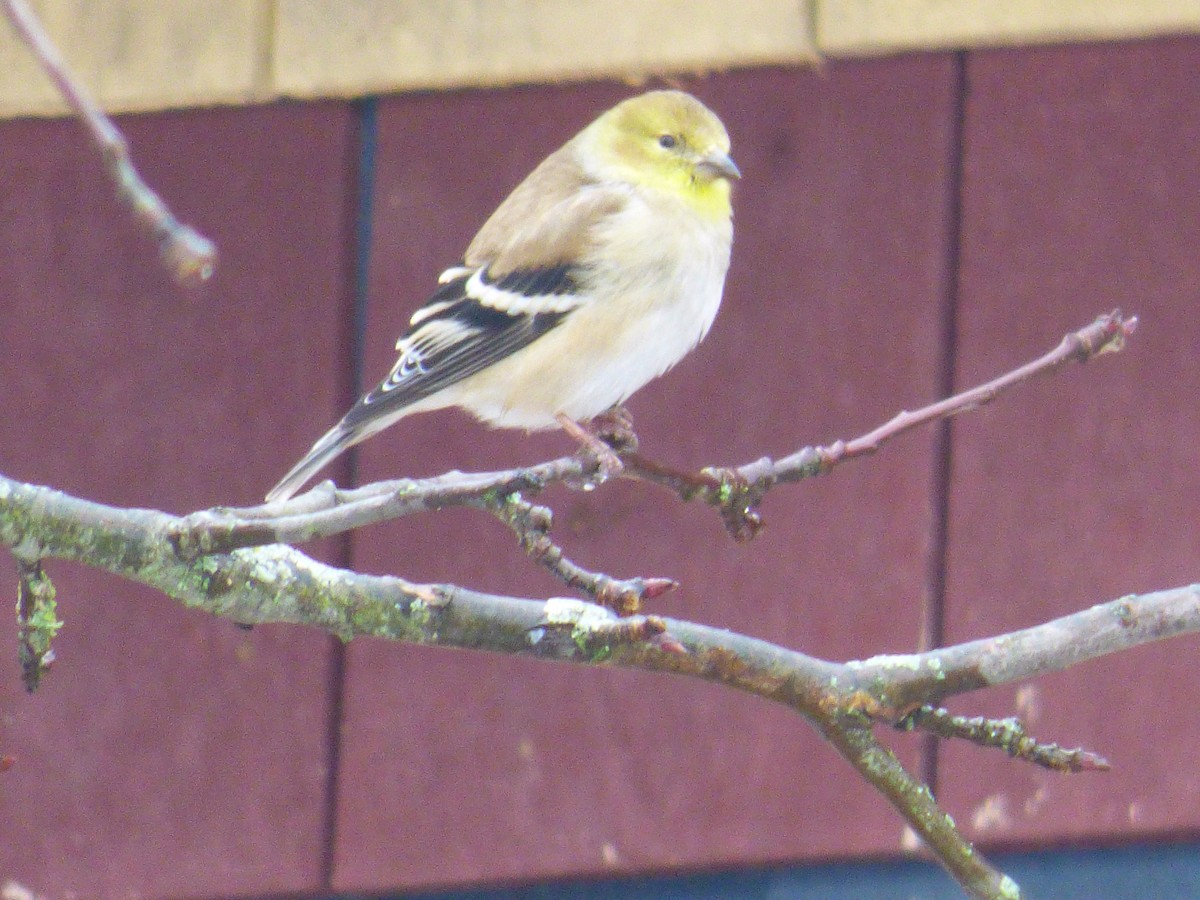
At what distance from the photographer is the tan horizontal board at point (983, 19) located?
3217mm

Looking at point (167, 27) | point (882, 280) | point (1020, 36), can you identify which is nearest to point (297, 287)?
point (167, 27)

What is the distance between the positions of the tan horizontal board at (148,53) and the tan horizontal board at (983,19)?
3.74 feet

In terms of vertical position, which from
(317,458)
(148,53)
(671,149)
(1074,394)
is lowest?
(317,458)

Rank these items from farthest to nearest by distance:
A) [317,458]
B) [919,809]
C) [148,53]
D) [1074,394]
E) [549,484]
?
[1074,394] → [148,53] → [317,458] → [919,809] → [549,484]

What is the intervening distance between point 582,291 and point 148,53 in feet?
3.38

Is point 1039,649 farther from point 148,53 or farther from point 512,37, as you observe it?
point 148,53

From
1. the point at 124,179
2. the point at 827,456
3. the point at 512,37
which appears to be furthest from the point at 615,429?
the point at 124,179

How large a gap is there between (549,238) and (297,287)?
82cm

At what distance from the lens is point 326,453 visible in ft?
8.99

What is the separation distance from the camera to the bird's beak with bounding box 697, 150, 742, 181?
296cm

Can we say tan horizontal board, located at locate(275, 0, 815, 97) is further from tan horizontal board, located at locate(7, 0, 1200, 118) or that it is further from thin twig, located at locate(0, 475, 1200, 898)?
thin twig, located at locate(0, 475, 1200, 898)

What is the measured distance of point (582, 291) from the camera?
293cm

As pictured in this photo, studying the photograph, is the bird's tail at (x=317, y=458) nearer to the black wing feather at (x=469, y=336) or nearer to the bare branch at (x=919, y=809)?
the black wing feather at (x=469, y=336)

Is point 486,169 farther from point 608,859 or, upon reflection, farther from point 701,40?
point 608,859
